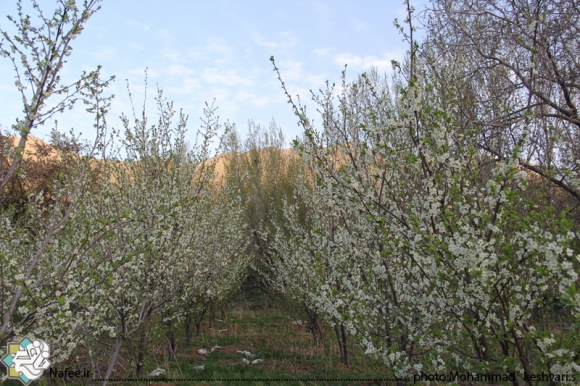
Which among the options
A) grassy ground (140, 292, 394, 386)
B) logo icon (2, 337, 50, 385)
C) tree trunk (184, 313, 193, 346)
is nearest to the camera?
logo icon (2, 337, 50, 385)

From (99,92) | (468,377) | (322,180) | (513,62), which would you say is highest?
(513,62)

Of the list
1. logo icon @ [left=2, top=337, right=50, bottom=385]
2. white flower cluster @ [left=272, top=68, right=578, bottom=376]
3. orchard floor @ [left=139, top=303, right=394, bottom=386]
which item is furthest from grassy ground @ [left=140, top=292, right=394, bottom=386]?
logo icon @ [left=2, top=337, right=50, bottom=385]

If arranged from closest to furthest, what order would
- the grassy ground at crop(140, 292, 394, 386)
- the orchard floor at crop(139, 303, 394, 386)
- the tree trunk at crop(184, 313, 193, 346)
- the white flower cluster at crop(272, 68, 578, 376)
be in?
the white flower cluster at crop(272, 68, 578, 376)
the orchard floor at crop(139, 303, 394, 386)
the grassy ground at crop(140, 292, 394, 386)
the tree trunk at crop(184, 313, 193, 346)

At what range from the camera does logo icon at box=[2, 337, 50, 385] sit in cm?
268

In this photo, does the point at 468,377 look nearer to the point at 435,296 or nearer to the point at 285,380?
the point at 435,296

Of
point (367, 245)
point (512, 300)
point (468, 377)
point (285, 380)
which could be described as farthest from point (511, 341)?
point (285, 380)

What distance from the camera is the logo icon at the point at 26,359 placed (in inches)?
105

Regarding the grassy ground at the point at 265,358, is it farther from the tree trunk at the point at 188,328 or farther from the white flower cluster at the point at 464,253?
the white flower cluster at the point at 464,253

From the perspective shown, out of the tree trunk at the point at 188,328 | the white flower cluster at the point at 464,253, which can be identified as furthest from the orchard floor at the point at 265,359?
the white flower cluster at the point at 464,253

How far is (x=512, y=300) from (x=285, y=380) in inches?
155

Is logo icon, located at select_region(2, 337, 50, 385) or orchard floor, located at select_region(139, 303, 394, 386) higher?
logo icon, located at select_region(2, 337, 50, 385)

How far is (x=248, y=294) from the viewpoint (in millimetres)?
16312

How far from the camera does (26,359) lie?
2.77 metres

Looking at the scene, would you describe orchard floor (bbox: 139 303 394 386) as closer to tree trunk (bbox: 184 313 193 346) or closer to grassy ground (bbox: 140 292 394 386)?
grassy ground (bbox: 140 292 394 386)
